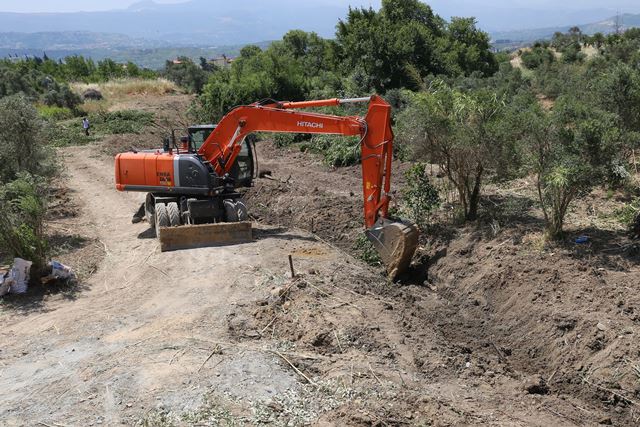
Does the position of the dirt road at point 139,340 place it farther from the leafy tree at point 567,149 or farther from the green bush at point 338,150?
the green bush at point 338,150

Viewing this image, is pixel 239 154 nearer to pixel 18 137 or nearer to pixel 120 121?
pixel 18 137

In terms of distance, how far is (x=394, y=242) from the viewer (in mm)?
11102

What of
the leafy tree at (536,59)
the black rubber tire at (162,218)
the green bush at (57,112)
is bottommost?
the black rubber tire at (162,218)

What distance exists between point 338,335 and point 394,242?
113 inches

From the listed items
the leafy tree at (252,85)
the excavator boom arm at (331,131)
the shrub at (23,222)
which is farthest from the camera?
the leafy tree at (252,85)

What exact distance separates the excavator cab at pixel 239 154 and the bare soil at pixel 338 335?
1.83 metres

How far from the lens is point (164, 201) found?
13.9 m

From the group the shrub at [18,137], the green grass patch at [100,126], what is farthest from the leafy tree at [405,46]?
the shrub at [18,137]

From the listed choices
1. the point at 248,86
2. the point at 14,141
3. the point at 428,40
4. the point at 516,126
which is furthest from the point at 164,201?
the point at 428,40

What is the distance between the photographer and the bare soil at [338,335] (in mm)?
7207

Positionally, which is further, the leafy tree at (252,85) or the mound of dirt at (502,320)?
the leafy tree at (252,85)

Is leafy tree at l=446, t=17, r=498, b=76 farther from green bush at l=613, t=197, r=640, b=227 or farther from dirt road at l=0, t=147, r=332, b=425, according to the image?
dirt road at l=0, t=147, r=332, b=425

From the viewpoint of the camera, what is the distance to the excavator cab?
555 inches

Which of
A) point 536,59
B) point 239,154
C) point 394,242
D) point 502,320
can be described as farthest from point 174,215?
point 536,59
